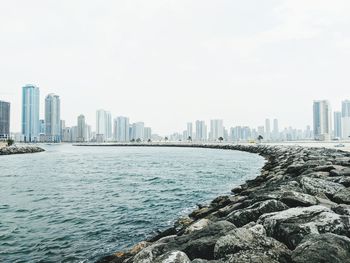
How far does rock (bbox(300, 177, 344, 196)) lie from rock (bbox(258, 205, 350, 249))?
243 cm

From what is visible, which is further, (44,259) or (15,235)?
(15,235)

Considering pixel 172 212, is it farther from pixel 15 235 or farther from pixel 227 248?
pixel 227 248

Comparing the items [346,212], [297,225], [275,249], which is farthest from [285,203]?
[275,249]

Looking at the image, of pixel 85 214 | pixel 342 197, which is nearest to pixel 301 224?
pixel 342 197

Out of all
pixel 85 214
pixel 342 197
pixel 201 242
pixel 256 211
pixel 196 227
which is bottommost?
pixel 85 214

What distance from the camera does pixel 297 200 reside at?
5.93 metres

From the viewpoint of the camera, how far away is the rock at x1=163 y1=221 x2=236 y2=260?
434cm

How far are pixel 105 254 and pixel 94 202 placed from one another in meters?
6.17

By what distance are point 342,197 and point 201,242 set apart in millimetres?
3863

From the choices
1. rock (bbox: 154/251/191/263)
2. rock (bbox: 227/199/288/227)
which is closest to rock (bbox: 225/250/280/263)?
rock (bbox: 154/251/191/263)

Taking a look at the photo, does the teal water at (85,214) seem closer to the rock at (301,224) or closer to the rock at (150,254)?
the rock at (150,254)

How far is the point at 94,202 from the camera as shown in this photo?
42.2 ft

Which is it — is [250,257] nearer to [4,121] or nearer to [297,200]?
[297,200]

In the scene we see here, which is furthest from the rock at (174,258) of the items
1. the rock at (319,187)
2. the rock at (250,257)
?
the rock at (319,187)
